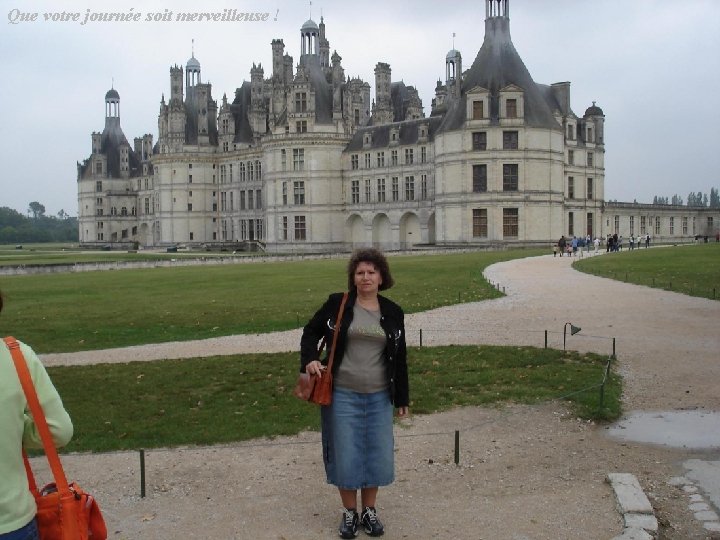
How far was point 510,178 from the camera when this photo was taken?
211ft

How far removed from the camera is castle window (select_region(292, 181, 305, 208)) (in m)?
77.6

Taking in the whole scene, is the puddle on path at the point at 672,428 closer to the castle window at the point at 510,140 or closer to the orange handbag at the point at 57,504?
the orange handbag at the point at 57,504

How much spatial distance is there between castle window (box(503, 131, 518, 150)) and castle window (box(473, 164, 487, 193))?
2.44m

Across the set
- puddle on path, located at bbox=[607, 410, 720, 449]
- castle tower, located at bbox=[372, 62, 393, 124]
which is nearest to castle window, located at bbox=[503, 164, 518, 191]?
castle tower, located at bbox=[372, 62, 393, 124]

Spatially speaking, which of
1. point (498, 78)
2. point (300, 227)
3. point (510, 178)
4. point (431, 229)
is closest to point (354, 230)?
point (300, 227)

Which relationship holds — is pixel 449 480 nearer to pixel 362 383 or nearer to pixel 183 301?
pixel 362 383

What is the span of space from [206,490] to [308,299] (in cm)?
1706

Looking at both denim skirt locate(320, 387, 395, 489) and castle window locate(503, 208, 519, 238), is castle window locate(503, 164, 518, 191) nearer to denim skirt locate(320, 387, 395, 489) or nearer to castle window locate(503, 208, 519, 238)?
castle window locate(503, 208, 519, 238)

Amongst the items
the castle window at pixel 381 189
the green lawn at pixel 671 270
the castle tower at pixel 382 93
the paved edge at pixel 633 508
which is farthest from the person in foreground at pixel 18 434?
the castle tower at pixel 382 93

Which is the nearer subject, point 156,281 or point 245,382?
point 245,382

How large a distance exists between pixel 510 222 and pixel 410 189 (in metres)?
11.9

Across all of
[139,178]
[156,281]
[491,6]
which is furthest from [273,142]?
[156,281]

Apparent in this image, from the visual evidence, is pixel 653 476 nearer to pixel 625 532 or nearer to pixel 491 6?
pixel 625 532

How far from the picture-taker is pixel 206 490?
301 inches
